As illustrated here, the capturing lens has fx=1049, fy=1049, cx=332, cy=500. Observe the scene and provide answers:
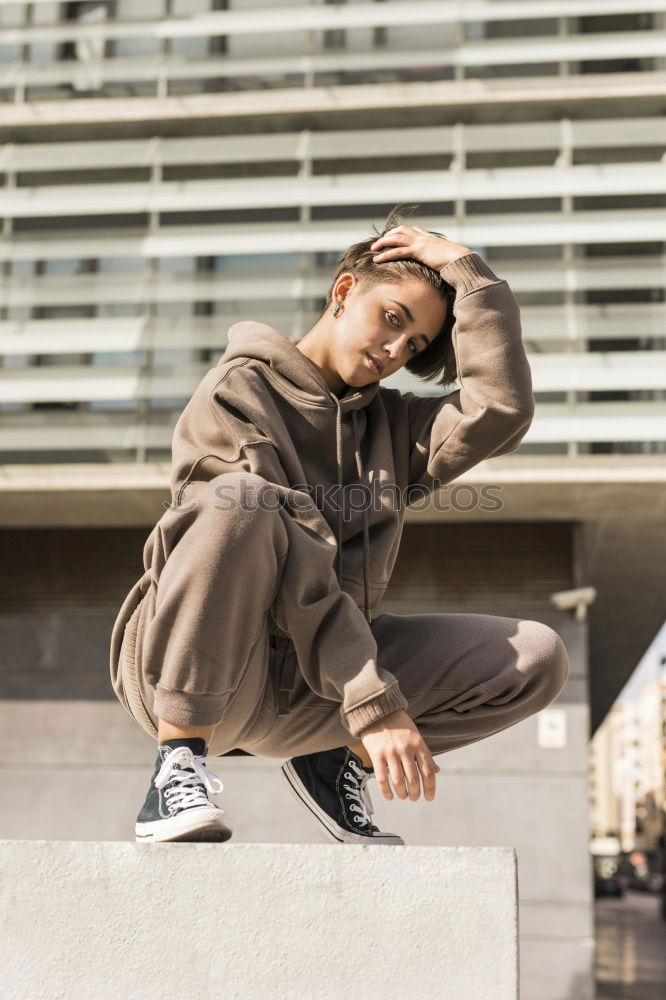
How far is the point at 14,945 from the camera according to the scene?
1.72 m

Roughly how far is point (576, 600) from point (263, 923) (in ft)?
25.2

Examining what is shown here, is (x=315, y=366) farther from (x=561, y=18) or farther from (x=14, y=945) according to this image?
(x=561, y=18)

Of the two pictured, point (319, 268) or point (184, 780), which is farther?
point (319, 268)

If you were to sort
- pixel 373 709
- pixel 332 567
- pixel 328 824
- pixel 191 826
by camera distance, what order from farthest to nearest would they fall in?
pixel 328 824 → pixel 332 567 → pixel 373 709 → pixel 191 826

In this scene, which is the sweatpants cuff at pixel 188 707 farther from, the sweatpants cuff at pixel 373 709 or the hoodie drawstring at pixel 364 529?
the hoodie drawstring at pixel 364 529

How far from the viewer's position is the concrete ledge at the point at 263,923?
5.46 feet

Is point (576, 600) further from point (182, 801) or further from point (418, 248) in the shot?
point (182, 801)

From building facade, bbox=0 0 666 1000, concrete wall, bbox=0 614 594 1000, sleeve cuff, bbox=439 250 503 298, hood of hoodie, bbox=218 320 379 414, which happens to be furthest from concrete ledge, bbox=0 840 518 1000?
concrete wall, bbox=0 614 594 1000

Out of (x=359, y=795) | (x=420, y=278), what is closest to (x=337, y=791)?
(x=359, y=795)

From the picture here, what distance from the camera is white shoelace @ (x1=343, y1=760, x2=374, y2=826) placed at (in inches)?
88.7

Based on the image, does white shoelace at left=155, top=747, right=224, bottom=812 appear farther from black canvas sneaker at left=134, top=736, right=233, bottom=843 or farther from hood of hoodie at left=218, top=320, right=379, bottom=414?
hood of hoodie at left=218, top=320, right=379, bottom=414

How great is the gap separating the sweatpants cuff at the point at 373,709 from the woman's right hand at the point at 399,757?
1 centimetres

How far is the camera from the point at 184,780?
6.26ft

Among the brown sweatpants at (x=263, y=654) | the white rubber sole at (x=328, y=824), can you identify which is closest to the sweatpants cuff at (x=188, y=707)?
the brown sweatpants at (x=263, y=654)
